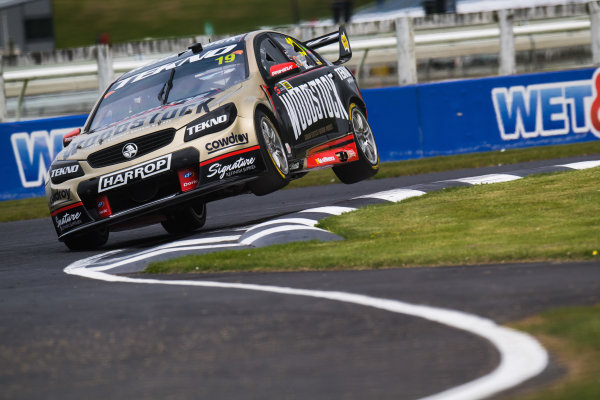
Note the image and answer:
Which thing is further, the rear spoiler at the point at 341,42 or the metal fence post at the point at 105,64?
the metal fence post at the point at 105,64

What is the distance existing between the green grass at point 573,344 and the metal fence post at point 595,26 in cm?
1502

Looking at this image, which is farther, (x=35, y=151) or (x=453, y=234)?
(x=35, y=151)

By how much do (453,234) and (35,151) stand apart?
30.2 feet

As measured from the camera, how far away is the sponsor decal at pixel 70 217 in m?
9.80

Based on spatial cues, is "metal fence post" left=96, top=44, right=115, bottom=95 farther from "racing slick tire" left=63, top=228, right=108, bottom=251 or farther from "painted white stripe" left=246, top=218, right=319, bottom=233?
"painted white stripe" left=246, top=218, right=319, bottom=233

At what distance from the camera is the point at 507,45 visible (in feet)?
63.2

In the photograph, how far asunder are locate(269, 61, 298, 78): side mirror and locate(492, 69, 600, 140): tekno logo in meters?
6.69

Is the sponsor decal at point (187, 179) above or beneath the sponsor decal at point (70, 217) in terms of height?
above

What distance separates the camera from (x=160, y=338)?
5.44 metres

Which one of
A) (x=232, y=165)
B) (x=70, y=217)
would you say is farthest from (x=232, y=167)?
(x=70, y=217)

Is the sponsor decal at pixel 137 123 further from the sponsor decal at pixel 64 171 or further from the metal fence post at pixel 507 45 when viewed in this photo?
the metal fence post at pixel 507 45

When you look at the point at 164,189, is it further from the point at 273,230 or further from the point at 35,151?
the point at 35,151

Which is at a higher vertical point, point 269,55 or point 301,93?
point 269,55

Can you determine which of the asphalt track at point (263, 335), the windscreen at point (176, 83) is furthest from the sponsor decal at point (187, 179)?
the asphalt track at point (263, 335)
